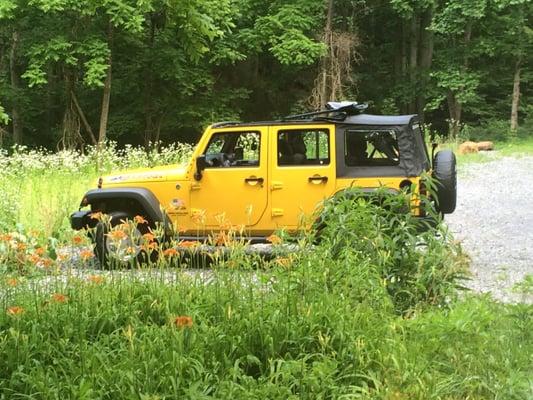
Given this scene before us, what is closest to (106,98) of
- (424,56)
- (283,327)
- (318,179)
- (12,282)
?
(318,179)

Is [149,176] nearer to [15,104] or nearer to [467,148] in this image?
[467,148]

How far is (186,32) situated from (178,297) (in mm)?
16404

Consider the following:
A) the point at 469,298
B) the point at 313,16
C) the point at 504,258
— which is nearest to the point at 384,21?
the point at 313,16

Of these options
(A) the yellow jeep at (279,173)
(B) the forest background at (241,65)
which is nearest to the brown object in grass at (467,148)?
(B) the forest background at (241,65)

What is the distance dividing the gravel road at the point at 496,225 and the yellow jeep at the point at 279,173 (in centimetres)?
103

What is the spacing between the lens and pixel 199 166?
24.2 ft

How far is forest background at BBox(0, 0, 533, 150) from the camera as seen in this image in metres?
20.5

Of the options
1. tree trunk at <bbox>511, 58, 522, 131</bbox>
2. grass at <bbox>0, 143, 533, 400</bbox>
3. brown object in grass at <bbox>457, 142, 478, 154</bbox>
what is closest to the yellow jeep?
grass at <bbox>0, 143, 533, 400</bbox>

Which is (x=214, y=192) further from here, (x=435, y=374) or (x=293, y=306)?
(x=435, y=374)

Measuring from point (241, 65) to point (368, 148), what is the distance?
23.1 metres

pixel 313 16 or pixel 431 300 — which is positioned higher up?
pixel 313 16

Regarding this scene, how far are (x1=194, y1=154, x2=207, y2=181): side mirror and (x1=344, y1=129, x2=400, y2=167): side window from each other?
168 cm

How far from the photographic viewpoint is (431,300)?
4.45 metres

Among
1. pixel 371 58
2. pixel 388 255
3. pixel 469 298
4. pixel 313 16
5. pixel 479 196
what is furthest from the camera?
pixel 371 58
